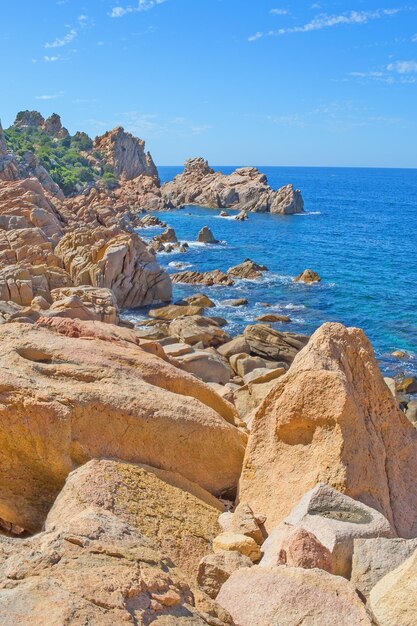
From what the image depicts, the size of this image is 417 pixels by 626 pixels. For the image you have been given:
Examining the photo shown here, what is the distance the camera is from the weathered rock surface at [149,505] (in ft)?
22.7

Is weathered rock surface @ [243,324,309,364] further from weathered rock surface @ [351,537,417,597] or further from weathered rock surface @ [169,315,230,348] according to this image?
weathered rock surface @ [351,537,417,597]

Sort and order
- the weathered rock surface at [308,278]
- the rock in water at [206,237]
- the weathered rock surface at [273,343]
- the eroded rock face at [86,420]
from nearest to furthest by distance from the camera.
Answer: the eroded rock face at [86,420] → the weathered rock surface at [273,343] → the weathered rock surface at [308,278] → the rock in water at [206,237]

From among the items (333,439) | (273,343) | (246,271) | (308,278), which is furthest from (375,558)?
(246,271)

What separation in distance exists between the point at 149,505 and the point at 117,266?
117 ft

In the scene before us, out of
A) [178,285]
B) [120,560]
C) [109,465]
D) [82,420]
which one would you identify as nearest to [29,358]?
[82,420]

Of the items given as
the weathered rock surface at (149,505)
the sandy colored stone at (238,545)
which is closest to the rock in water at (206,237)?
the weathered rock surface at (149,505)

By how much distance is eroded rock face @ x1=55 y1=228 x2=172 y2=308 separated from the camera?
41750mm

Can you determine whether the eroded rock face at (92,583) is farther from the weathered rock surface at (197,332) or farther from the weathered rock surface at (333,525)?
the weathered rock surface at (197,332)

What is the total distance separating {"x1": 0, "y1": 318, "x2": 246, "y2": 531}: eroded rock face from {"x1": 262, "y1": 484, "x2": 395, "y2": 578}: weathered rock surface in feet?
6.91

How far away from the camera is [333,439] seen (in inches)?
316

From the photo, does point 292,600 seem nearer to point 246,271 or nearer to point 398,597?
point 398,597

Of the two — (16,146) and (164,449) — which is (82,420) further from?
(16,146)

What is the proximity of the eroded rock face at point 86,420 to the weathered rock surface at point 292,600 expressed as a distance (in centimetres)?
318

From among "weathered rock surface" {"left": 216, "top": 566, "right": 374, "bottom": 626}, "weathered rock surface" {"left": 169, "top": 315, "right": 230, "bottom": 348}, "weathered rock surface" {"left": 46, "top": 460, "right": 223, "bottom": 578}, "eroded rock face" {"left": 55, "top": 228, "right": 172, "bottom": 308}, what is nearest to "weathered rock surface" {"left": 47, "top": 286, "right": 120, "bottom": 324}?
"weathered rock surface" {"left": 169, "top": 315, "right": 230, "bottom": 348}
